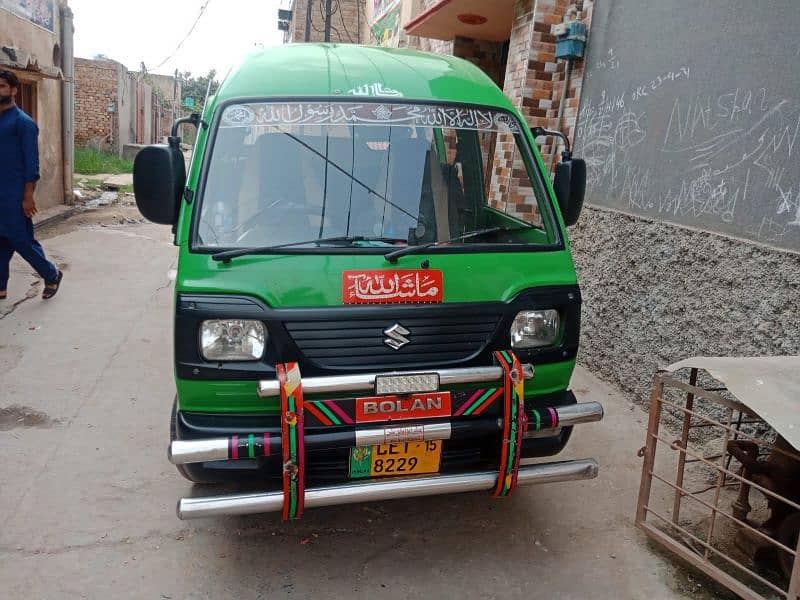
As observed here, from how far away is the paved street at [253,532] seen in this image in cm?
285

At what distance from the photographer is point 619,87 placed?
5.21 m

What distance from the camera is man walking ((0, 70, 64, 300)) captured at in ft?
18.9

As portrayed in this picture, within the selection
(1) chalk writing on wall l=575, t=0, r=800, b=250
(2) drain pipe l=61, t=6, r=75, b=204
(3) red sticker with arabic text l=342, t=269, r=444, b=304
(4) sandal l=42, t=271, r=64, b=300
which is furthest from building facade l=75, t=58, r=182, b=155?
(3) red sticker with arabic text l=342, t=269, r=444, b=304

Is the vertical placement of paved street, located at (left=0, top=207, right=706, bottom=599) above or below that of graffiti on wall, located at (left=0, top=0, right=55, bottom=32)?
below

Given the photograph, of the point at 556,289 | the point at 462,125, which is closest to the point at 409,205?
the point at 462,125

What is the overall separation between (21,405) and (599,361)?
4177mm

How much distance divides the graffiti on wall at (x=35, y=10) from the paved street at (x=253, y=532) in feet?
22.6

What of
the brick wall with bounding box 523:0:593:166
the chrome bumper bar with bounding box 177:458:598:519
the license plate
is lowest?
the chrome bumper bar with bounding box 177:458:598:519

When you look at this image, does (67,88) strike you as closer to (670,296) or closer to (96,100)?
(670,296)

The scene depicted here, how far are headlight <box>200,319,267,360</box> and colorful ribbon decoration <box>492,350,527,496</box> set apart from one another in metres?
1.01

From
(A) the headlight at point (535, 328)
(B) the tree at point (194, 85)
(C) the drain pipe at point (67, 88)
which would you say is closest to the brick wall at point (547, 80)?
(A) the headlight at point (535, 328)

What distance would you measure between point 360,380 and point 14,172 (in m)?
4.82

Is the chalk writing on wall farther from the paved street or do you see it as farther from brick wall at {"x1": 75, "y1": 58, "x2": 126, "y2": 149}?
brick wall at {"x1": 75, "y1": 58, "x2": 126, "y2": 149}

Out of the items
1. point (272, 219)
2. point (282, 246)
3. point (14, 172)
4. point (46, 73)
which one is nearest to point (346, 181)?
point (272, 219)
